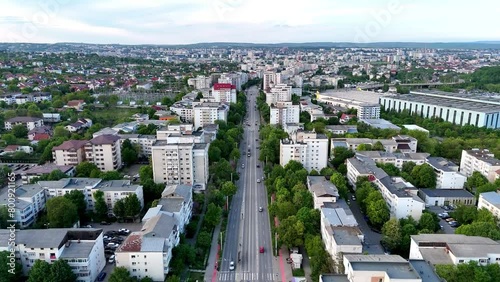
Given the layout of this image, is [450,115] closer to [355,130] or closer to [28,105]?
[355,130]

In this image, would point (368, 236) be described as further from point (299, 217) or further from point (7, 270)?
point (7, 270)

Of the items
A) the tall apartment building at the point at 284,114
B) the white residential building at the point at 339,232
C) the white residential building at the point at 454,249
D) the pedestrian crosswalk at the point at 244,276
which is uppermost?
the tall apartment building at the point at 284,114

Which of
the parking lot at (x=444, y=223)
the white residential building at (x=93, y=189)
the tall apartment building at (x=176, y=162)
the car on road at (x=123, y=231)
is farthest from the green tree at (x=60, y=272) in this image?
the parking lot at (x=444, y=223)

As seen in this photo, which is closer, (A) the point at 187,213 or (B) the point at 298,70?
(A) the point at 187,213

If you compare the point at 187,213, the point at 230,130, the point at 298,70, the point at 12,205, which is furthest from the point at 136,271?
the point at 298,70

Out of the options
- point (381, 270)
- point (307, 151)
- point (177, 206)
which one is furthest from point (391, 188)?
point (177, 206)

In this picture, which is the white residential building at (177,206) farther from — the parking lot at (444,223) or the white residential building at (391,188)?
the parking lot at (444,223)

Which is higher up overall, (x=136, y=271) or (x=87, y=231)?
(x=87, y=231)
